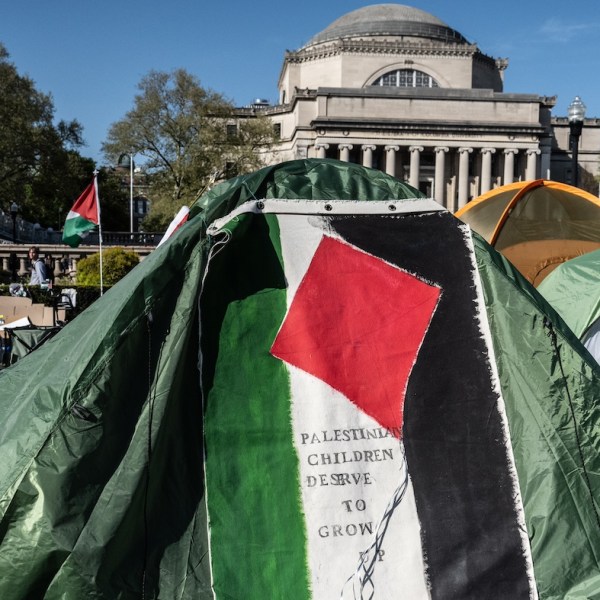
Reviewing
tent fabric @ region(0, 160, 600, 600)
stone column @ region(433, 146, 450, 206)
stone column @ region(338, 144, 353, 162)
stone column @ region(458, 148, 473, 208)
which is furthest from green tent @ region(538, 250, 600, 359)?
stone column @ region(458, 148, 473, 208)

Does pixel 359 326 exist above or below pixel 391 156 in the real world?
below

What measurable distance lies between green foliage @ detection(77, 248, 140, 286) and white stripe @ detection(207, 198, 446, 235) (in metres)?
20.1

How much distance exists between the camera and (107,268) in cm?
2377

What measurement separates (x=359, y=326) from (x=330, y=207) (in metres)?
0.66

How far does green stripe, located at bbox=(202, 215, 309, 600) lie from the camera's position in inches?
128

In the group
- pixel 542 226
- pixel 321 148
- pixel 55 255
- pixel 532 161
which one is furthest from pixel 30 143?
pixel 532 161

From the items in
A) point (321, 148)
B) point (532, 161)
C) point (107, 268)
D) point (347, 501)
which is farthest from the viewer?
point (532, 161)

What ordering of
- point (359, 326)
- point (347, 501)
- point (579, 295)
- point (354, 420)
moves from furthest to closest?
point (579, 295)
point (359, 326)
point (354, 420)
point (347, 501)

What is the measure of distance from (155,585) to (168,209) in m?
37.6

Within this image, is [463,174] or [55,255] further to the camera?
[463,174]

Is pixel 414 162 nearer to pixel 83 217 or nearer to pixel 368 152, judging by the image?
pixel 368 152

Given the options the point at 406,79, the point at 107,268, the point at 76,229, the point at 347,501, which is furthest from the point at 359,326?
the point at 406,79

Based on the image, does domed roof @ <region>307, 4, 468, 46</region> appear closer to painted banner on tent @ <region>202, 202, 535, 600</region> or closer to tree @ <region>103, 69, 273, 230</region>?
tree @ <region>103, 69, 273, 230</region>

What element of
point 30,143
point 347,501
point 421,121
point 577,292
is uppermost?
point 421,121
